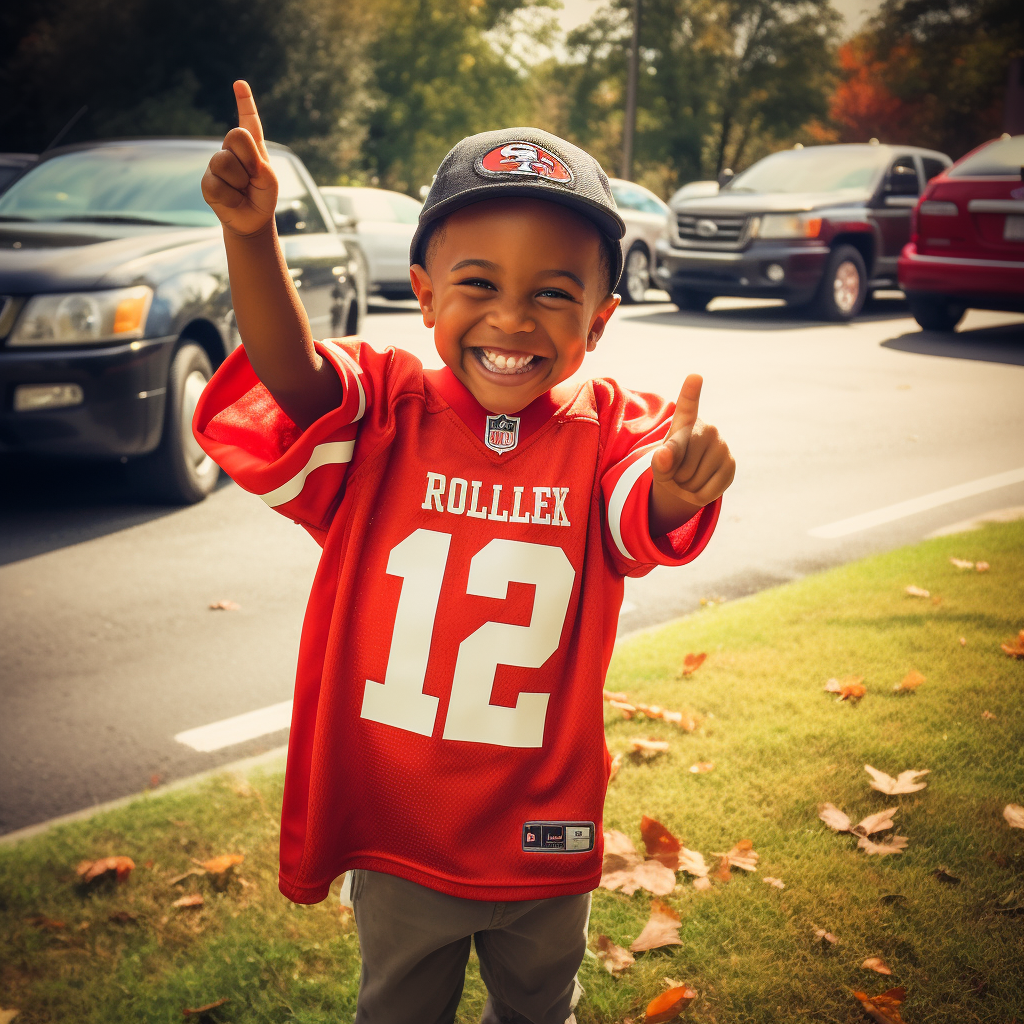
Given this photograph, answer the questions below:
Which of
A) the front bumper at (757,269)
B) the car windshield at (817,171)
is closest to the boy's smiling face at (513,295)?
the front bumper at (757,269)

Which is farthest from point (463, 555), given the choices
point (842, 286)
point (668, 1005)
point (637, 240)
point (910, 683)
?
point (637, 240)

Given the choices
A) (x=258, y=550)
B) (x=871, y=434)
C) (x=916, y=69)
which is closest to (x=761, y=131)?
(x=916, y=69)

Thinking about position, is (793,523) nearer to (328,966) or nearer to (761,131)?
(328,966)

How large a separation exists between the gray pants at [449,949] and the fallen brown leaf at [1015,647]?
237cm

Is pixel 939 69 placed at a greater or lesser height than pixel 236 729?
greater

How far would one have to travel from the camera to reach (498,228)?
5.06ft

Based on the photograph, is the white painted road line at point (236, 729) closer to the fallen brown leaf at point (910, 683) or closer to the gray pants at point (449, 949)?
the gray pants at point (449, 949)

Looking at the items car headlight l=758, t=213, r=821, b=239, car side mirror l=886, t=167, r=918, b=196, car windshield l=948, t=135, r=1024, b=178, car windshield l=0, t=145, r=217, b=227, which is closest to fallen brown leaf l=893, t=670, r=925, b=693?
car windshield l=0, t=145, r=217, b=227

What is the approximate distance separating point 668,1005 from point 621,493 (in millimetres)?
1138

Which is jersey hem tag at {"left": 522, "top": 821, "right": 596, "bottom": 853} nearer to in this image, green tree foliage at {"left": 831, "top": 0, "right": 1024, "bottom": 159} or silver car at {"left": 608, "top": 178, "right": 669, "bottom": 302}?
silver car at {"left": 608, "top": 178, "right": 669, "bottom": 302}

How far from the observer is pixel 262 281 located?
148 centimetres

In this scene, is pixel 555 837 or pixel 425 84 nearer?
pixel 555 837

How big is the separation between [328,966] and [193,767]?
3.22 feet

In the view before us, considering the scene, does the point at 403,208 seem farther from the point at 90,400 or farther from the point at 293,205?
the point at 90,400
